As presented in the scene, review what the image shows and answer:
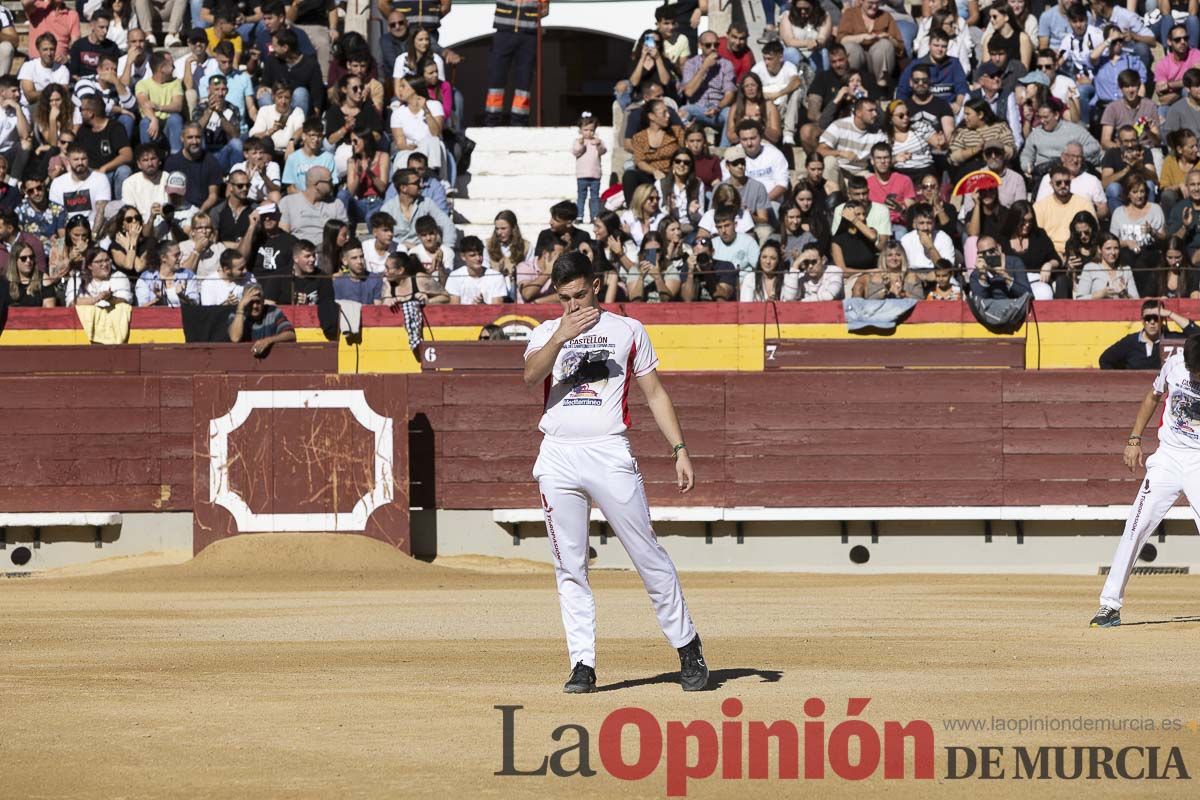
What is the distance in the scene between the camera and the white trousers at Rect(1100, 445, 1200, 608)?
9148 mm

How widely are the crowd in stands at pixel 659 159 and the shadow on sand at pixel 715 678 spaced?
675 cm

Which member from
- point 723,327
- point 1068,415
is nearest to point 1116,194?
point 1068,415

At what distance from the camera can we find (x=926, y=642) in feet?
29.7

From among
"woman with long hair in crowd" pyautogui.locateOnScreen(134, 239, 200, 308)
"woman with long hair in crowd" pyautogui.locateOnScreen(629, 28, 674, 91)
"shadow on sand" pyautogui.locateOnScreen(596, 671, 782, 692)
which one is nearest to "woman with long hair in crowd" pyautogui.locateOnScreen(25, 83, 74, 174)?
"woman with long hair in crowd" pyautogui.locateOnScreen(134, 239, 200, 308)

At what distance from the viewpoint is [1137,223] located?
1455cm

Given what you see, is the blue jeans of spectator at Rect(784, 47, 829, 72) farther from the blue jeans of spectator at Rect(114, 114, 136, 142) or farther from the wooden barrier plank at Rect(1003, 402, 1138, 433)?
the blue jeans of spectator at Rect(114, 114, 136, 142)

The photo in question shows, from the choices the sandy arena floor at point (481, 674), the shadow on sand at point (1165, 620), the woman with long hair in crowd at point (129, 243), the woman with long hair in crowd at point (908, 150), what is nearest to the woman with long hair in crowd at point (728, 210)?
the woman with long hair in crowd at point (908, 150)

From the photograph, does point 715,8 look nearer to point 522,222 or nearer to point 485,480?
point 522,222

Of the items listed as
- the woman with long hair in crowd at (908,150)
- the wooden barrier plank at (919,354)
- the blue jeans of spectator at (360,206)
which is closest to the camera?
the wooden barrier plank at (919,354)

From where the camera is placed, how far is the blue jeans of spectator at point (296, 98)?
1683cm

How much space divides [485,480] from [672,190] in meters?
3.06

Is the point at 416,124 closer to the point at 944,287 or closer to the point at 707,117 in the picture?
the point at 707,117

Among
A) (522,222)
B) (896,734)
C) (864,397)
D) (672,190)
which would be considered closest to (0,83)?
(522,222)

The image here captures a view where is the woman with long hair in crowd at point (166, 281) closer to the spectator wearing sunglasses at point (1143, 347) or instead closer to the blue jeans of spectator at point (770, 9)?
the blue jeans of spectator at point (770, 9)
